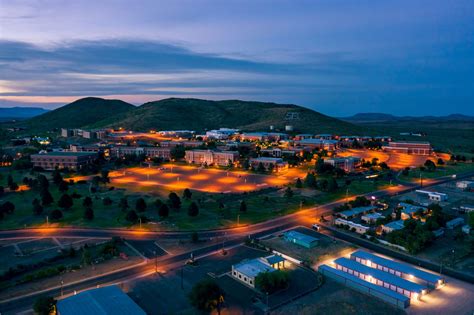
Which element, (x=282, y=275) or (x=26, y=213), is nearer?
(x=282, y=275)

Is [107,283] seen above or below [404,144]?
below

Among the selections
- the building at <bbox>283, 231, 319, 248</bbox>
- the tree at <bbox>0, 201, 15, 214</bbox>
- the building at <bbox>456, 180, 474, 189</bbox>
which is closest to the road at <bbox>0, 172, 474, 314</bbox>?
the building at <bbox>283, 231, 319, 248</bbox>

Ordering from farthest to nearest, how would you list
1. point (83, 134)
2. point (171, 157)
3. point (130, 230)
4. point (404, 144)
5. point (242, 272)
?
1. point (83, 134)
2. point (404, 144)
3. point (171, 157)
4. point (130, 230)
5. point (242, 272)

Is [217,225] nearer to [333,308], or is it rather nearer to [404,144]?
[333,308]

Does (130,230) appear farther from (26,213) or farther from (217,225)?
(26,213)

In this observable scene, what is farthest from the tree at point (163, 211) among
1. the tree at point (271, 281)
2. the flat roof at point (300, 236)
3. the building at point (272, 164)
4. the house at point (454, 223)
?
the building at point (272, 164)

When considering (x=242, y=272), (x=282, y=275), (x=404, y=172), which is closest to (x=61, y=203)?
(x=242, y=272)

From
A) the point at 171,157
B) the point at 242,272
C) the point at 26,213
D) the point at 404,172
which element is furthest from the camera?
the point at 171,157

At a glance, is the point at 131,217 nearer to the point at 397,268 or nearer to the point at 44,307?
the point at 44,307

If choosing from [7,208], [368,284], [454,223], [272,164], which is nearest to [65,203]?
[7,208]
